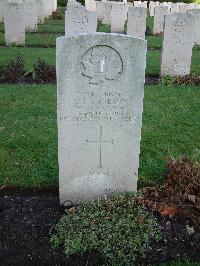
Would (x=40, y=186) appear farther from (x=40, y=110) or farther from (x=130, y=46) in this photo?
(x=40, y=110)

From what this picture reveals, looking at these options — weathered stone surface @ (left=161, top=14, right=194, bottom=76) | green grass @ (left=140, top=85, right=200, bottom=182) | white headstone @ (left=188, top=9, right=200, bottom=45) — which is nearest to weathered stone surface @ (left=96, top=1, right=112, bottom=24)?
white headstone @ (left=188, top=9, right=200, bottom=45)

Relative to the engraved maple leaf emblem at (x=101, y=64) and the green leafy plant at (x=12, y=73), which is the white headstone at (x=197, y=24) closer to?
the green leafy plant at (x=12, y=73)

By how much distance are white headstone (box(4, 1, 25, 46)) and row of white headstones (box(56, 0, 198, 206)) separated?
36.0ft

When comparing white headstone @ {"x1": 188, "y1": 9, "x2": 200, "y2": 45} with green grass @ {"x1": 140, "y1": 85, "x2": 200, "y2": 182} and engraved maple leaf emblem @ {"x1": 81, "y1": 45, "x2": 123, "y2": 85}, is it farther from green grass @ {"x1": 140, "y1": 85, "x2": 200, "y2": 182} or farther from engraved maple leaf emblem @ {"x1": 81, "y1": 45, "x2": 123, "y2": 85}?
engraved maple leaf emblem @ {"x1": 81, "y1": 45, "x2": 123, "y2": 85}

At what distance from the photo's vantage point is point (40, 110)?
830 centimetres

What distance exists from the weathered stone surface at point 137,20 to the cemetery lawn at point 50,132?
6.41m

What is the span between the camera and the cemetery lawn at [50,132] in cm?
575

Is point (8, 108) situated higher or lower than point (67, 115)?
lower

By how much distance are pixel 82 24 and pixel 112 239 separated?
9.29 m

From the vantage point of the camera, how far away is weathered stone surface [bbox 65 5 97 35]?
1230 centimetres

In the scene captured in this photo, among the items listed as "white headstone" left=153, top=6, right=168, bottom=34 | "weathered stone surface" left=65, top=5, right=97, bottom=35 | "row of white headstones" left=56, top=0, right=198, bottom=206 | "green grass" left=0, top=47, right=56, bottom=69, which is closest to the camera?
"row of white headstones" left=56, top=0, right=198, bottom=206

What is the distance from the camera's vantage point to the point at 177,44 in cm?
1120

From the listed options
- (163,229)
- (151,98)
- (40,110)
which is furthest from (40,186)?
(151,98)

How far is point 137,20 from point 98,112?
480 inches
